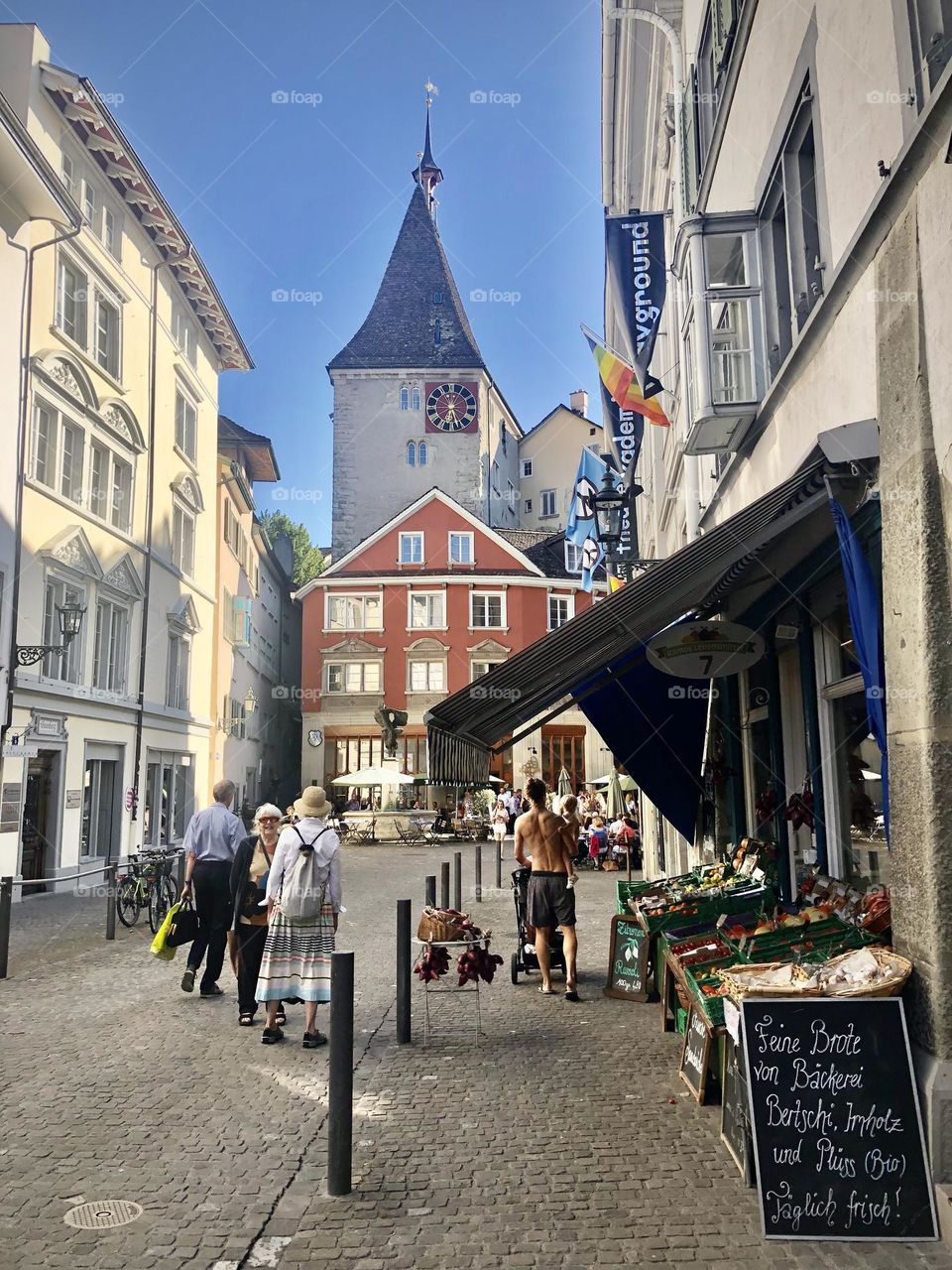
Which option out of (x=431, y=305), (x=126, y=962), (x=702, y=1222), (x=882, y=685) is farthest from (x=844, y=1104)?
(x=431, y=305)

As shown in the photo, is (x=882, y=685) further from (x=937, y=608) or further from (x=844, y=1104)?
(x=844, y=1104)

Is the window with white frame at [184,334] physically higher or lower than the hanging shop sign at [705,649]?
higher

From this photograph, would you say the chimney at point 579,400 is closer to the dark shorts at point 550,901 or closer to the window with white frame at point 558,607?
the window with white frame at point 558,607

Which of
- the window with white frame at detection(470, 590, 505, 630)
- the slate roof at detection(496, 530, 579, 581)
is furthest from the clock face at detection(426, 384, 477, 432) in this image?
the window with white frame at detection(470, 590, 505, 630)

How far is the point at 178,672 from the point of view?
87.4 ft

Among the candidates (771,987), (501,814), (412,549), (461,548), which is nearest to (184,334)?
(501,814)

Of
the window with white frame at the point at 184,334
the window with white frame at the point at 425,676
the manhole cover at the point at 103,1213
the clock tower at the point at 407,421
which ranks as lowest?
the manhole cover at the point at 103,1213

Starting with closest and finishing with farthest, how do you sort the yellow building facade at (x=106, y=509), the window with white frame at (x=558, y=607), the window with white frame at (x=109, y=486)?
1. the yellow building facade at (x=106, y=509)
2. the window with white frame at (x=109, y=486)
3. the window with white frame at (x=558, y=607)

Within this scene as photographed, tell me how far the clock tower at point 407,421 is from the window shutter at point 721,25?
4149 centimetres

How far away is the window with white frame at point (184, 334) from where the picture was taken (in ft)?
87.3

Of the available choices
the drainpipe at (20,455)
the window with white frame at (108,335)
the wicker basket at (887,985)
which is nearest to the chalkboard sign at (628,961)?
the wicker basket at (887,985)

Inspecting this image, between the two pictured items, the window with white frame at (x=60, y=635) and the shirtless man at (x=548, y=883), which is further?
the window with white frame at (x=60, y=635)

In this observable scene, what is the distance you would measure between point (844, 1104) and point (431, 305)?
5513 cm

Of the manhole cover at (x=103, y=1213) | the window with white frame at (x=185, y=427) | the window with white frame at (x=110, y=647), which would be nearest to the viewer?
the manhole cover at (x=103, y=1213)
